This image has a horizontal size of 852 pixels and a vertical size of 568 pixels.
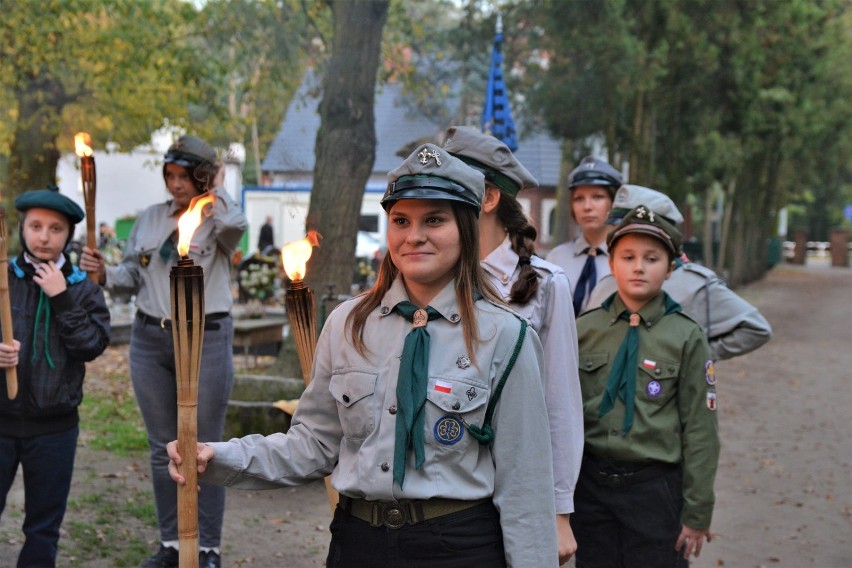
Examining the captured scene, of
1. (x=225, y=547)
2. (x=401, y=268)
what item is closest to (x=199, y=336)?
(x=401, y=268)

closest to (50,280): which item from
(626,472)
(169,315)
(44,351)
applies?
(44,351)

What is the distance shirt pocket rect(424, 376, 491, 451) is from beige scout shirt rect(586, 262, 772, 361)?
7.30ft

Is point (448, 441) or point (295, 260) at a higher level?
point (295, 260)

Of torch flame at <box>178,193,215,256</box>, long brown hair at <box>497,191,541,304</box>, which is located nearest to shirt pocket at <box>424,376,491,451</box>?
torch flame at <box>178,193,215,256</box>

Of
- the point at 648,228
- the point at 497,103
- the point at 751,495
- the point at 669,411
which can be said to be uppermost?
the point at 497,103

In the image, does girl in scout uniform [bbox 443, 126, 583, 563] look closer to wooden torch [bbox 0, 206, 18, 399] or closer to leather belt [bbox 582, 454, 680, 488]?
leather belt [bbox 582, 454, 680, 488]

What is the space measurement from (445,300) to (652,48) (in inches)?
672

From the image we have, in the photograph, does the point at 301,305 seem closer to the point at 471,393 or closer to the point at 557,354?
the point at 471,393

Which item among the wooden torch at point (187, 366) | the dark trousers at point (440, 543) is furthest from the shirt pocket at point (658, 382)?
the wooden torch at point (187, 366)

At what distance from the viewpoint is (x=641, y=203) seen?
472 cm

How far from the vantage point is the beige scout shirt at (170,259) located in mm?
5586

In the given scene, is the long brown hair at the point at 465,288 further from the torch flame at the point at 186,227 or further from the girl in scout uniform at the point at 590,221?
the girl in scout uniform at the point at 590,221

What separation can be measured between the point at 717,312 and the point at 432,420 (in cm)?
260

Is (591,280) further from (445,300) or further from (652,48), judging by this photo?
(652,48)
